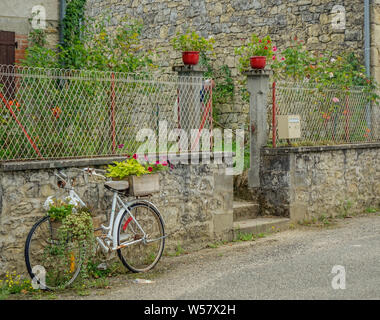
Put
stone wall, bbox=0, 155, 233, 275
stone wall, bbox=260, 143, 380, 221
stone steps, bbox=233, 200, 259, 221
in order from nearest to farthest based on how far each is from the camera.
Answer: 1. stone wall, bbox=0, 155, 233, 275
2. stone steps, bbox=233, 200, 259, 221
3. stone wall, bbox=260, 143, 380, 221

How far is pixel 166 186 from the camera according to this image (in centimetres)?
736

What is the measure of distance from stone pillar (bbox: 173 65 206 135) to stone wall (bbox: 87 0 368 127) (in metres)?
4.85

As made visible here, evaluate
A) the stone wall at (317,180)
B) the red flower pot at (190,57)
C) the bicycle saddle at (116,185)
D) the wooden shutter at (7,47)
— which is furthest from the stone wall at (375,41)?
the bicycle saddle at (116,185)

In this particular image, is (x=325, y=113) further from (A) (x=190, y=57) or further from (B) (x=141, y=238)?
(B) (x=141, y=238)

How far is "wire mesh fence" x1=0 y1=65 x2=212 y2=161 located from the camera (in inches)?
249

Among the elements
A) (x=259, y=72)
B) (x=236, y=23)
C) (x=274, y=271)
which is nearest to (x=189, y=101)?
(x=259, y=72)

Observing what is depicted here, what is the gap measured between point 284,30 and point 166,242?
7169mm

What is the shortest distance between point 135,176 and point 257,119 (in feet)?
11.5

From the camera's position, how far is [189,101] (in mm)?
8094

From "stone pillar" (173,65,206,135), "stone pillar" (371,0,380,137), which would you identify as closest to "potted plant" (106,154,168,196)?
"stone pillar" (173,65,206,135)

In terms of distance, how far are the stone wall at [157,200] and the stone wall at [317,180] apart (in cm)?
131

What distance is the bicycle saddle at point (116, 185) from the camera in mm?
6262

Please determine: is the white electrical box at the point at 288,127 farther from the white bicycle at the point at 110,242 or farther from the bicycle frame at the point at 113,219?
the bicycle frame at the point at 113,219

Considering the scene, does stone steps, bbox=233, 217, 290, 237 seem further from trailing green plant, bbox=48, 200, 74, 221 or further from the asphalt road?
trailing green plant, bbox=48, 200, 74, 221
